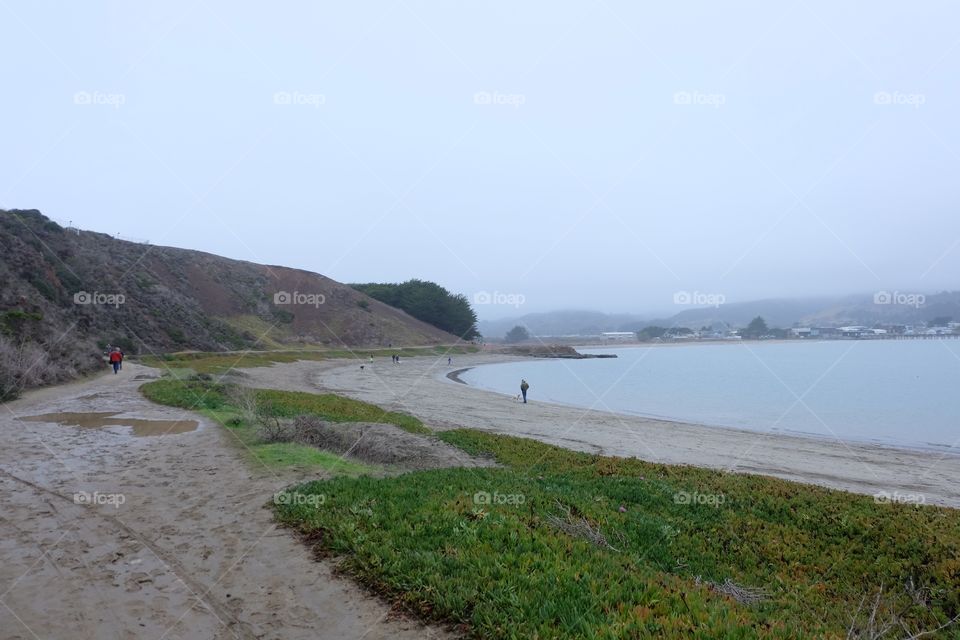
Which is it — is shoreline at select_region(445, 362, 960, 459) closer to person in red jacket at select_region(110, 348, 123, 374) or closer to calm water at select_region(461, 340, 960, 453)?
calm water at select_region(461, 340, 960, 453)

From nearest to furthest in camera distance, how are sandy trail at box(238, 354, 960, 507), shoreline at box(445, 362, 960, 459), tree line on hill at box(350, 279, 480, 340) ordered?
sandy trail at box(238, 354, 960, 507) → shoreline at box(445, 362, 960, 459) → tree line on hill at box(350, 279, 480, 340)

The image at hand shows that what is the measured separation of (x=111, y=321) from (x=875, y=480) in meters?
53.1

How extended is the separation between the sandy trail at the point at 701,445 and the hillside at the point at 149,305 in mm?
13644

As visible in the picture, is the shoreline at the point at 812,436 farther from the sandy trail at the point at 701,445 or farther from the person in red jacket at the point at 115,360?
the person in red jacket at the point at 115,360

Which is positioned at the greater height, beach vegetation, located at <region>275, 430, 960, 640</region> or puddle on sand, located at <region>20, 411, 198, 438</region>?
puddle on sand, located at <region>20, 411, 198, 438</region>

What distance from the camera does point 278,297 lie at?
9531cm

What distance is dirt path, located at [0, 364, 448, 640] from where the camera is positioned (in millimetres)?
5172

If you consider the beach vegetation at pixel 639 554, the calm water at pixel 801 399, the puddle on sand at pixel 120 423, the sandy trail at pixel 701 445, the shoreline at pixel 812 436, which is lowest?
the calm water at pixel 801 399

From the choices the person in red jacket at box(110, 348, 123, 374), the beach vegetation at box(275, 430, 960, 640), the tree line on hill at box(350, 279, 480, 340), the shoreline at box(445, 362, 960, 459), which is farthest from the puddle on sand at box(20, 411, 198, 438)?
the tree line on hill at box(350, 279, 480, 340)

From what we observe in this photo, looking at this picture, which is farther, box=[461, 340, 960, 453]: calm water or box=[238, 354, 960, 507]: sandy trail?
box=[461, 340, 960, 453]: calm water

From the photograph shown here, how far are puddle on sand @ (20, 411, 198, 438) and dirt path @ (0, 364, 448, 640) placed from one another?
309 centimetres

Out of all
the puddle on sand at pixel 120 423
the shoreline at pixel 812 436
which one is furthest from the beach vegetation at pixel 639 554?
the shoreline at pixel 812 436

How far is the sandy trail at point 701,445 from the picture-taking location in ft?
58.8

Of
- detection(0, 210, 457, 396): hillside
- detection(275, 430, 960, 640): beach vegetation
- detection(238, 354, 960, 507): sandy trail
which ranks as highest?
detection(0, 210, 457, 396): hillside
